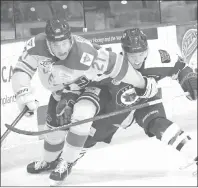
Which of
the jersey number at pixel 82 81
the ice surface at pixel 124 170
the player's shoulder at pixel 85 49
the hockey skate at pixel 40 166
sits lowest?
the ice surface at pixel 124 170

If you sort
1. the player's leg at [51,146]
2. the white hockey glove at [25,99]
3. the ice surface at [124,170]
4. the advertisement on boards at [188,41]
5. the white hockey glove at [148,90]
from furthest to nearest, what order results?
the advertisement on boards at [188,41] < the player's leg at [51,146] < the ice surface at [124,170] < the white hockey glove at [148,90] < the white hockey glove at [25,99]

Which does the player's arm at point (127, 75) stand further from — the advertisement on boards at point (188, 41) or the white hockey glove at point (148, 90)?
the advertisement on boards at point (188, 41)

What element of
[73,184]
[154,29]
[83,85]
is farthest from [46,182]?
[154,29]

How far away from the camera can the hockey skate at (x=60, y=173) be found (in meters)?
2.62

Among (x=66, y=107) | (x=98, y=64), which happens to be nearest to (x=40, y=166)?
(x=66, y=107)

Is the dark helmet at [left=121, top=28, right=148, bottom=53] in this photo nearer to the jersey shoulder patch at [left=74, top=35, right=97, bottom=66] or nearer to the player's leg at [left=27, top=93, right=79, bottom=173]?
the jersey shoulder patch at [left=74, top=35, right=97, bottom=66]

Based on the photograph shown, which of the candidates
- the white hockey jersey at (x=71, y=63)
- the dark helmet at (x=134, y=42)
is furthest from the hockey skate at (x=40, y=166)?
the dark helmet at (x=134, y=42)

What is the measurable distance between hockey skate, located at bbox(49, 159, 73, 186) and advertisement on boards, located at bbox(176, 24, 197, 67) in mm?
1746

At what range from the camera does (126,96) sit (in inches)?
105

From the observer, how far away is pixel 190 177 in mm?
2600

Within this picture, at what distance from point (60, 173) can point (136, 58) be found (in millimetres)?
732

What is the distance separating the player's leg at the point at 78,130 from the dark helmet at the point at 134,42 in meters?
0.32

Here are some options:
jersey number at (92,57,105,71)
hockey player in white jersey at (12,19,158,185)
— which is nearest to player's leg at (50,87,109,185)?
hockey player in white jersey at (12,19,158,185)

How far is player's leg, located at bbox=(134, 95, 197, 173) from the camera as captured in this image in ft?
8.11
